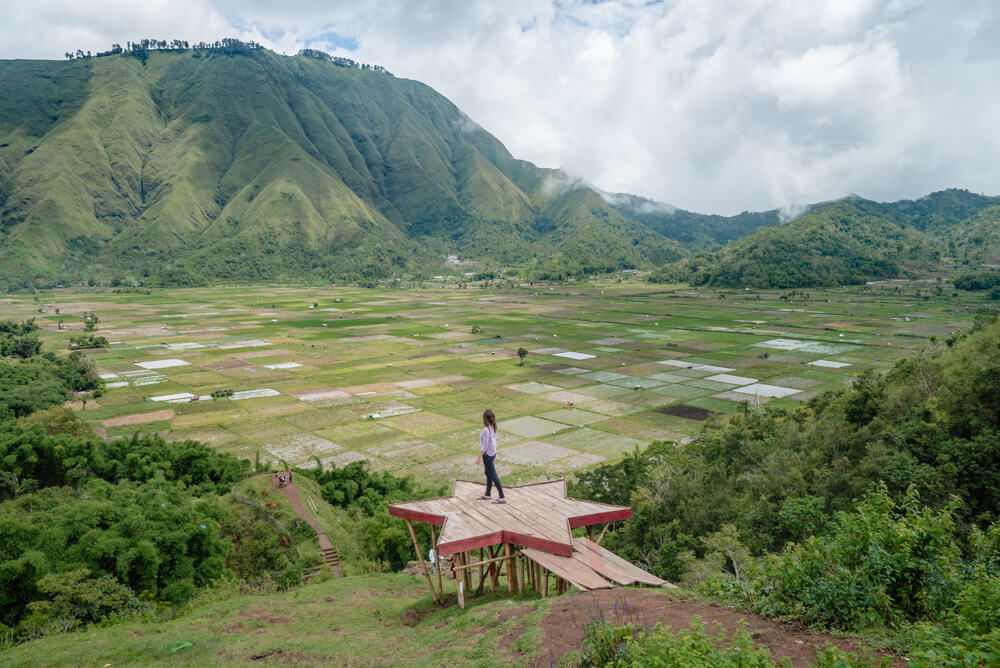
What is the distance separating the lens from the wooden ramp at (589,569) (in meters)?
13.6

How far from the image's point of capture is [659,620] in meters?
11.3

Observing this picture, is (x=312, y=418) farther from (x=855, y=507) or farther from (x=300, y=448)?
(x=855, y=507)

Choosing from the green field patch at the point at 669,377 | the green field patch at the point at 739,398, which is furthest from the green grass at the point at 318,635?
the green field patch at the point at 669,377

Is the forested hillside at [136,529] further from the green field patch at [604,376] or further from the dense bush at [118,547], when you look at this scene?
the green field patch at [604,376]

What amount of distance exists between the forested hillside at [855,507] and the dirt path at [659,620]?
25.0 inches

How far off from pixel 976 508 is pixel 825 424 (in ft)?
39.9

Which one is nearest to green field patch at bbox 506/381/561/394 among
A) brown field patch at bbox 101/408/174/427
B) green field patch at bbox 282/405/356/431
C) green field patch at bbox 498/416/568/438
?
green field patch at bbox 498/416/568/438

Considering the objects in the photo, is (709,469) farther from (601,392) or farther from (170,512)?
(601,392)

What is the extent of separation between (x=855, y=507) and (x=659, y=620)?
11629mm

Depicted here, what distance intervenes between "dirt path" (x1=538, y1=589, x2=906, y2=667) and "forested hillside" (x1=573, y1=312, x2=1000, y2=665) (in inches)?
25.0

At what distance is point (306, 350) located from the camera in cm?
10169

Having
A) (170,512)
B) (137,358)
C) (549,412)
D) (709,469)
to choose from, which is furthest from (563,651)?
(137,358)

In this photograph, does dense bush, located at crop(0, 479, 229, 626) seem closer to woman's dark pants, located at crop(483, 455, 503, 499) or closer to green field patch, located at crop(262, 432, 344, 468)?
woman's dark pants, located at crop(483, 455, 503, 499)

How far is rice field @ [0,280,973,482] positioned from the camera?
178 feet
